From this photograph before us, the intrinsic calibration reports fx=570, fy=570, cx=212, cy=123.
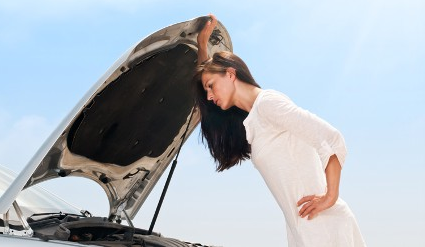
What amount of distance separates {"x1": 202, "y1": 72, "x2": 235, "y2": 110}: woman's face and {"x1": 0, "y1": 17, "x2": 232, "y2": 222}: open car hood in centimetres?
50

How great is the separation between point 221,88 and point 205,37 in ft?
2.62

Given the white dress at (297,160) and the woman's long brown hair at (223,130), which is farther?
the woman's long brown hair at (223,130)

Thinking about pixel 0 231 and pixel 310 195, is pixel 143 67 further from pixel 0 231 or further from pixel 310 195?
pixel 310 195

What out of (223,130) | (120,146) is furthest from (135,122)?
(223,130)

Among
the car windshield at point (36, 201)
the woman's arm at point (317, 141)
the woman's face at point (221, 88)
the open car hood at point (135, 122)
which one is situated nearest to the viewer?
the woman's arm at point (317, 141)

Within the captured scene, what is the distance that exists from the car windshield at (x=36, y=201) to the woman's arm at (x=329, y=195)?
1735 mm

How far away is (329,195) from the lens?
1886 millimetres

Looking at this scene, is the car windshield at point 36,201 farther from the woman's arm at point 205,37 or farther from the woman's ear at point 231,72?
the woman's ear at point 231,72

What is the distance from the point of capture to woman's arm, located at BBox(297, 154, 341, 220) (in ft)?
6.17

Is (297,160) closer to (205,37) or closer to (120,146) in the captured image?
(205,37)

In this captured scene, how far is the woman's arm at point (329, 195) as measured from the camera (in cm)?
188

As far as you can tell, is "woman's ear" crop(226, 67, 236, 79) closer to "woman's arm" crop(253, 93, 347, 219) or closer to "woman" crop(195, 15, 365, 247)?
"woman" crop(195, 15, 365, 247)

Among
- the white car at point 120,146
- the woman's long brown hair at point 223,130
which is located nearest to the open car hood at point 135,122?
the white car at point 120,146

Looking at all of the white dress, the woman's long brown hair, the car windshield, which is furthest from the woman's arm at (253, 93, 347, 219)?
the car windshield
